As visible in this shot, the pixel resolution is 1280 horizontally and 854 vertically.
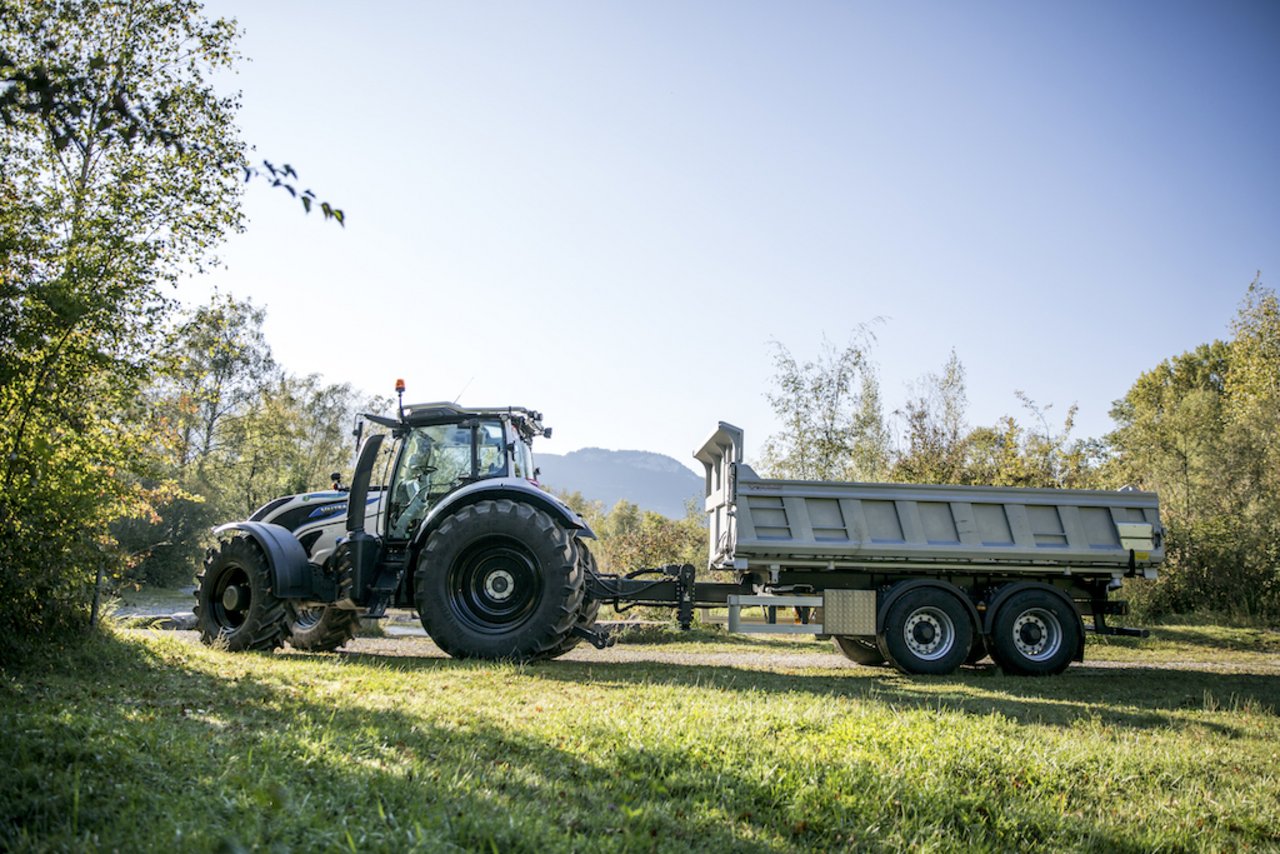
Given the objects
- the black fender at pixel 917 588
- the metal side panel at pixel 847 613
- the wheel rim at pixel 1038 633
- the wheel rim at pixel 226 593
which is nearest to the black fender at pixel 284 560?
the wheel rim at pixel 226 593

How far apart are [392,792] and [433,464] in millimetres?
6712

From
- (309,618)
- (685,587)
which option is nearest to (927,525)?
(685,587)

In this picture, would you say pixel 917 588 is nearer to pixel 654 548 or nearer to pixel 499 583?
pixel 499 583

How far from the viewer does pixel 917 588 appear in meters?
10.3

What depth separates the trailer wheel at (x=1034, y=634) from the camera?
1023 cm

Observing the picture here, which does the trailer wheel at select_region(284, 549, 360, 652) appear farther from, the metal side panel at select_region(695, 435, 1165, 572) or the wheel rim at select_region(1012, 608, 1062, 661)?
the wheel rim at select_region(1012, 608, 1062, 661)

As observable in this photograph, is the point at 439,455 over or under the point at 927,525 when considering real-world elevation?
over

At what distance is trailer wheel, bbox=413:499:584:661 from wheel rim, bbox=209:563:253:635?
2.52 m

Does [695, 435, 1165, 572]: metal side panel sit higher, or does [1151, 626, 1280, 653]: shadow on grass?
[695, 435, 1165, 572]: metal side panel

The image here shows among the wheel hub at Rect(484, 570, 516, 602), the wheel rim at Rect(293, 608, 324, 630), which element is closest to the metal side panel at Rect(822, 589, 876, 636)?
the wheel hub at Rect(484, 570, 516, 602)

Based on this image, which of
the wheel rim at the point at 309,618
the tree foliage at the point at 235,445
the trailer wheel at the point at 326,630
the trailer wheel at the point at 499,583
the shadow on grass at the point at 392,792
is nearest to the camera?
the shadow on grass at the point at 392,792

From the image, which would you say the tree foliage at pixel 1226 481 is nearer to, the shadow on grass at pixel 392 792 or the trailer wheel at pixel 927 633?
the trailer wheel at pixel 927 633

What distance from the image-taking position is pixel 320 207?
3.35 metres

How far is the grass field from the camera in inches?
136
